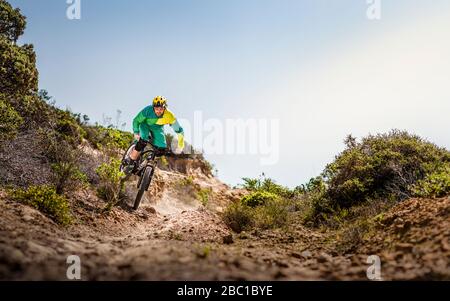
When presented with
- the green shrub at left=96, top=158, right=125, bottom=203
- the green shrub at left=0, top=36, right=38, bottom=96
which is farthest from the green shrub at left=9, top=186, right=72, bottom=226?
the green shrub at left=0, top=36, right=38, bottom=96

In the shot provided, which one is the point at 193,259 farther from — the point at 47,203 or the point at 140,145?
the point at 140,145

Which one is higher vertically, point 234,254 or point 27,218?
point 27,218

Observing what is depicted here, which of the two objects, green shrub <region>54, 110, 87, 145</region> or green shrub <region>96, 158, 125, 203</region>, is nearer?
green shrub <region>96, 158, 125, 203</region>

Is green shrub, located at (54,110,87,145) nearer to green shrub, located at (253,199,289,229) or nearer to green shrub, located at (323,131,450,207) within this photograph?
green shrub, located at (253,199,289,229)

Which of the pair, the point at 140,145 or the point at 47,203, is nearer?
the point at 47,203

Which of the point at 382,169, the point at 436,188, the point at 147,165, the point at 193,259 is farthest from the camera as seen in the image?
the point at 147,165

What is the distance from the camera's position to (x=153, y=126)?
28.6ft

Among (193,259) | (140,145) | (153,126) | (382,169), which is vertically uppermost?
(153,126)

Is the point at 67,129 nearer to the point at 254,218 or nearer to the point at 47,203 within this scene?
the point at 47,203

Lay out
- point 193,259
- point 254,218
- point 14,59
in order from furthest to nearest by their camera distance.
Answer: point 14,59, point 254,218, point 193,259

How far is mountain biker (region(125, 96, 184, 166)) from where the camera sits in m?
8.54

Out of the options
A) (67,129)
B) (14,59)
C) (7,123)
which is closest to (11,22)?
(14,59)

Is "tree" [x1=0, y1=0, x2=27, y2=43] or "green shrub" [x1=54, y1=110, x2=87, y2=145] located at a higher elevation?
"tree" [x1=0, y1=0, x2=27, y2=43]
